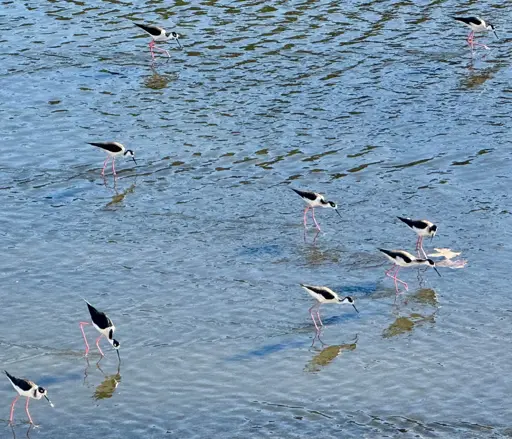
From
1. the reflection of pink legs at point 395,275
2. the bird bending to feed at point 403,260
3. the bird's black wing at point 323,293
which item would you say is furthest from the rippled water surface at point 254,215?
the bird's black wing at point 323,293

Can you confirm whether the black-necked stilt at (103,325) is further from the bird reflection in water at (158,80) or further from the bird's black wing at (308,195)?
the bird reflection in water at (158,80)

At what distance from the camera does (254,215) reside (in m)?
21.6

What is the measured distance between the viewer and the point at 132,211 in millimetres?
22031

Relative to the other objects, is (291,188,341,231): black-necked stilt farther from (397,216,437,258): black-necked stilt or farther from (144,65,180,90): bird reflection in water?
(144,65,180,90): bird reflection in water

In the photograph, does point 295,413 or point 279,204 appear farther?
point 279,204

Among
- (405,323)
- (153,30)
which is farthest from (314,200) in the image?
(153,30)

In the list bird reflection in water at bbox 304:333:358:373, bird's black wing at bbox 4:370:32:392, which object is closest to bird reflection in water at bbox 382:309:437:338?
bird reflection in water at bbox 304:333:358:373

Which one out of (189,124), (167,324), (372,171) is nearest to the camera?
(167,324)

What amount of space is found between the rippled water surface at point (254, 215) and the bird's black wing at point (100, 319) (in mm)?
547

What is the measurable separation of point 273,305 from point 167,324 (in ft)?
5.38

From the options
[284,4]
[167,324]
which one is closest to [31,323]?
[167,324]

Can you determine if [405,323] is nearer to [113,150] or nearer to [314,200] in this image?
[314,200]

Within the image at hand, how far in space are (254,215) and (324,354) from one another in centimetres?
489

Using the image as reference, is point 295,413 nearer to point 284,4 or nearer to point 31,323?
point 31,323
